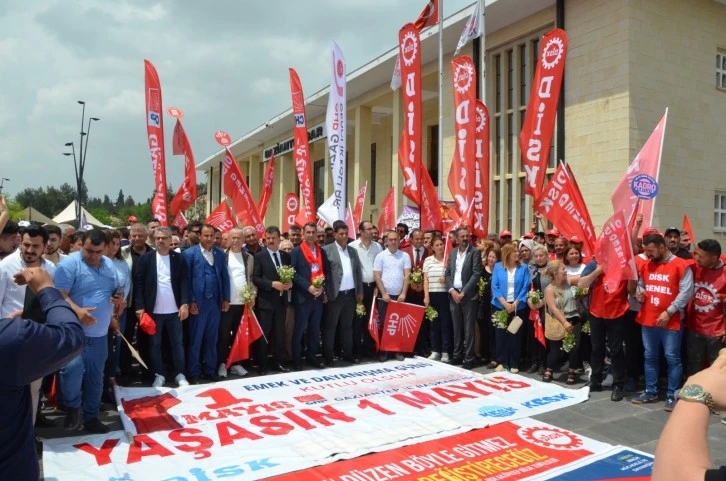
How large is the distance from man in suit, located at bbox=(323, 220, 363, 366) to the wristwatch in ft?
22.7

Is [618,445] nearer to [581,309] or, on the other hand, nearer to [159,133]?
[581,309]

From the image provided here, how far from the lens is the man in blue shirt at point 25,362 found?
1.70 m

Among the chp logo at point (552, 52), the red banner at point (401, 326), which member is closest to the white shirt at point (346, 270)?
the red banner at point (401, 326)

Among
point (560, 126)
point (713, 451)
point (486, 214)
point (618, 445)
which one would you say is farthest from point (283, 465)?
point (560, 126)

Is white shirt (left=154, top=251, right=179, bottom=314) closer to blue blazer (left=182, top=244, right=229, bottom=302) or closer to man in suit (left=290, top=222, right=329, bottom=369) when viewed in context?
blue blazer (left=182, top=244, right=229, bottom=302)

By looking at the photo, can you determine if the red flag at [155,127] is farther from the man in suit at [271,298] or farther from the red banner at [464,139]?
the red banner at [464,139]

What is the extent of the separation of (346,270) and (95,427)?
3963 millimetres

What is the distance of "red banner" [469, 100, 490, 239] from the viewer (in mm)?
10172

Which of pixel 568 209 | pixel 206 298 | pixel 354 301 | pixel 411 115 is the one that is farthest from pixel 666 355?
pixel 411 115

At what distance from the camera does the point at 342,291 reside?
8.07m

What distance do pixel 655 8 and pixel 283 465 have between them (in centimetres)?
1349

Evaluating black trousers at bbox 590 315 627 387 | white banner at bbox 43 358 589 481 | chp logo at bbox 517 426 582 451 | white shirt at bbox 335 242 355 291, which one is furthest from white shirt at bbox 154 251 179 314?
black trousers at bbox 590 315 627 387

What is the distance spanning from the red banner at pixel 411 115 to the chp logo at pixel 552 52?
254 centimetres

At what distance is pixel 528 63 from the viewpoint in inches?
594
